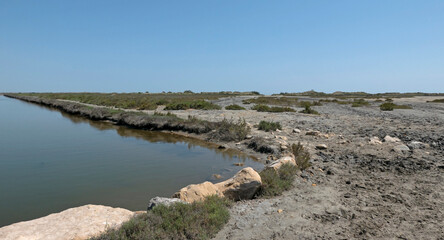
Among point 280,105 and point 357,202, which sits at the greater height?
point 280,105

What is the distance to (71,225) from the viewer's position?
4.70m

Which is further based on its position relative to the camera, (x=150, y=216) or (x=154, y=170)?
(x=154, y=170)

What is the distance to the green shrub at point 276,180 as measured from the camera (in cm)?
632

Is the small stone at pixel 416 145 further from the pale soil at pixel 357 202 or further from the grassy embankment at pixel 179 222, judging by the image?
the grassy embankment at pixel 179 222

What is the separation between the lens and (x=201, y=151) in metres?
12.9

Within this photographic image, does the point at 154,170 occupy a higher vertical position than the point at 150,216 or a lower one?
lower

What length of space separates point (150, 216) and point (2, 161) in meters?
10.5

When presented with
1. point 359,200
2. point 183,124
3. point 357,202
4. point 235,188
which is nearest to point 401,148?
point 359,200

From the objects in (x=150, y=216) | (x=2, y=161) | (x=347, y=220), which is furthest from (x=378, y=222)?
(x=2, y=161)

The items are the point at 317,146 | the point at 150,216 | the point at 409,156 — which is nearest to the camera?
the point at 150,216

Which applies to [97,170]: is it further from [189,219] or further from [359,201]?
[359,201]

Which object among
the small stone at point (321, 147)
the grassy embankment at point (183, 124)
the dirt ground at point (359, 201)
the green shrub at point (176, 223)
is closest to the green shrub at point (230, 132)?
the grassy embankment at point (183, 124)

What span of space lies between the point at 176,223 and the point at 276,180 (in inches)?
119

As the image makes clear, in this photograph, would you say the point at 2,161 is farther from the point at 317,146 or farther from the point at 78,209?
the point at 317,146
